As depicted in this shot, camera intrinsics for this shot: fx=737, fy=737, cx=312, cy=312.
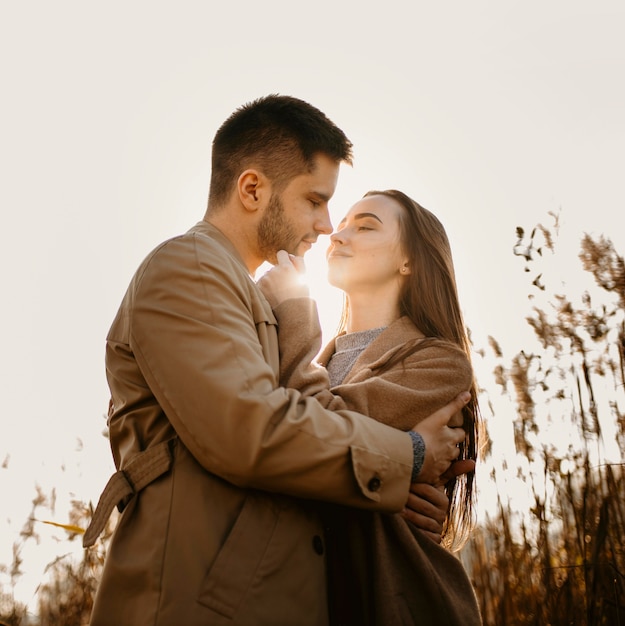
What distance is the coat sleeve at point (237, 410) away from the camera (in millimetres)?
1881

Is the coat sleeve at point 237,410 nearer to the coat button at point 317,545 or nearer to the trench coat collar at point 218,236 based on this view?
the coat button at point 317,545

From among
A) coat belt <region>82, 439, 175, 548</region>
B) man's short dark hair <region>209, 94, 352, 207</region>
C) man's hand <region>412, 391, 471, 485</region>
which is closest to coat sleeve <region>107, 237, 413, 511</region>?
coat belt <region>82, 439, 175, 548</region>

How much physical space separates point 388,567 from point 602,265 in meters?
1.58

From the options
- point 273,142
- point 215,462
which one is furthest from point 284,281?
point 215,462

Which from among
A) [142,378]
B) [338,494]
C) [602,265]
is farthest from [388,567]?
[602,265]

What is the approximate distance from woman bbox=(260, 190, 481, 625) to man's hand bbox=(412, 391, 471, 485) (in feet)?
0.25

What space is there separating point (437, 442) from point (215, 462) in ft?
2.56

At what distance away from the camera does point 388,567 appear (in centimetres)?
225

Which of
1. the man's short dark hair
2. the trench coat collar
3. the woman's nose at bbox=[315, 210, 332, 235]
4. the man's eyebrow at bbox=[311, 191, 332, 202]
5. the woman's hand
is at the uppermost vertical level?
the man's short dark hair

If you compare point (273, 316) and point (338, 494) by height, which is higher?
point (273, 316)

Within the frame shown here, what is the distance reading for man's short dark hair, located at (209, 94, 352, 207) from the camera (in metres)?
2.91

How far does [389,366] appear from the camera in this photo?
9.02 feet

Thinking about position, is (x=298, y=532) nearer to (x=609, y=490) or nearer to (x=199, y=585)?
(x=199, y=585)

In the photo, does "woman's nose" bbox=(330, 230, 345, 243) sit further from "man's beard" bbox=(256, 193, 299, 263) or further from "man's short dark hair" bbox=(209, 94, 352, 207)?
"man's beard" bbox=(256, 193, 299, 263)
